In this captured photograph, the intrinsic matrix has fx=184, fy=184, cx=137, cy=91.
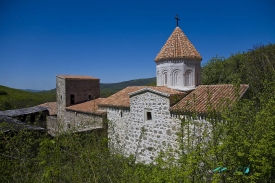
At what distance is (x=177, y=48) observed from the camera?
10484mm

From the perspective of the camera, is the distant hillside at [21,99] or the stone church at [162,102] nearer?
the stone church at [162,102]

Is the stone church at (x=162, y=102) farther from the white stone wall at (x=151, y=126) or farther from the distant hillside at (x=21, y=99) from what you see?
the distant hillside at (x=21, y=99)

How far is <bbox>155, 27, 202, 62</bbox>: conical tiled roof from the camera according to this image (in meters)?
10.2

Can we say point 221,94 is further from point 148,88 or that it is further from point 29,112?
point 29,112

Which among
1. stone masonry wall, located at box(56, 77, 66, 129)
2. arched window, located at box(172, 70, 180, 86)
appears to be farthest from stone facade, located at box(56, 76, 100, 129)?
arched window, located at box(172, 70, 180, 86)

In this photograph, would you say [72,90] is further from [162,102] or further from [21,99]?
[21,99]

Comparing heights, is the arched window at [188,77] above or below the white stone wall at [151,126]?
above

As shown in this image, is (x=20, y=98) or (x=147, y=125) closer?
(x=147, y=125)

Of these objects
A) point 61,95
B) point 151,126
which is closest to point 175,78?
point 151,126

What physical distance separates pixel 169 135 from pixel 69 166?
519 centimetres

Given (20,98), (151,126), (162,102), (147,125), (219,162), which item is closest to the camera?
(219,162)

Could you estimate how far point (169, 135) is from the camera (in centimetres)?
848

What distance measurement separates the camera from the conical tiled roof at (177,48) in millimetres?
10188

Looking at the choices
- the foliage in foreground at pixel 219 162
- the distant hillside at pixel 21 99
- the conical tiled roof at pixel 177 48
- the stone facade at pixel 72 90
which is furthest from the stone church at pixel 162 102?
the distant hillside at pixel 21 99
